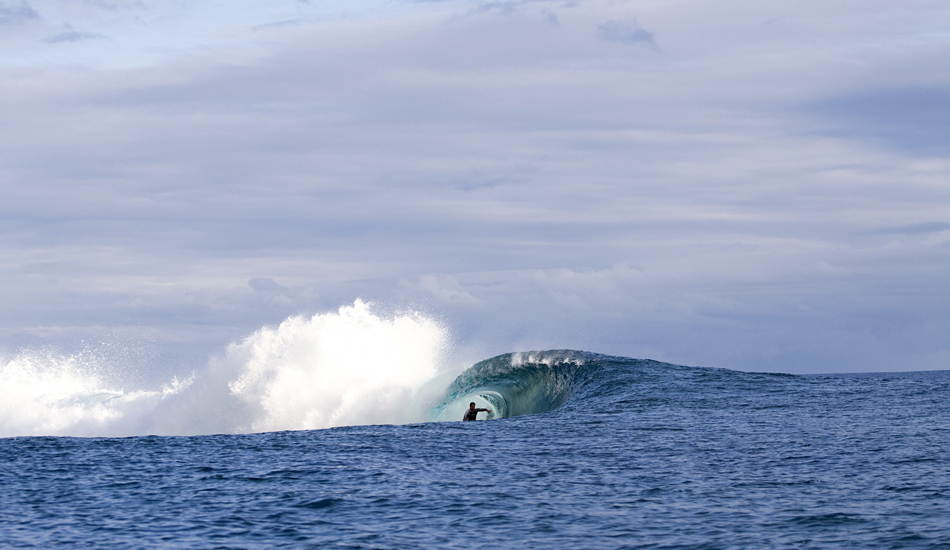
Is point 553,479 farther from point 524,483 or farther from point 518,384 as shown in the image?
point 518,384

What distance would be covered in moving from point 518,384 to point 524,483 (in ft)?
61.9

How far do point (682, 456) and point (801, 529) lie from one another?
556cm

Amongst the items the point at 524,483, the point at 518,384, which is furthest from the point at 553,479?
the point at 518,384

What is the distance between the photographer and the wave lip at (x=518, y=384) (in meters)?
31.1

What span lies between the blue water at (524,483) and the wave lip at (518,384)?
704cm

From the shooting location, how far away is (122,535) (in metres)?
11.5

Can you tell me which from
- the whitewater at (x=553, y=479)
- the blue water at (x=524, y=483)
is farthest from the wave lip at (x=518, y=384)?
the blue water at (x=524, y=483)

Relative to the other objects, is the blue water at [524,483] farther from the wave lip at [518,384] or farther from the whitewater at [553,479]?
the wave lip at [518,384]

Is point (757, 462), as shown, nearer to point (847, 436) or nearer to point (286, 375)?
point (847, 436)

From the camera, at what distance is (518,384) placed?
3322 centimetres

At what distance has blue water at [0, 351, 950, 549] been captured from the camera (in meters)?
11.2

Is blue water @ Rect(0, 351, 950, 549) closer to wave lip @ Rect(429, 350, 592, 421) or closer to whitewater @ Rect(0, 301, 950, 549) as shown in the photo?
whitewater @ Rect(0, 301, 950, 549)

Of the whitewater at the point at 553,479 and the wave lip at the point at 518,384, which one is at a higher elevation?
the wave lip at the point at 518,384

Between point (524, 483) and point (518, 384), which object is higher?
point (518, 384)
